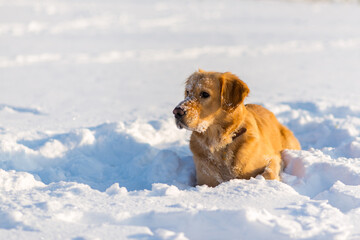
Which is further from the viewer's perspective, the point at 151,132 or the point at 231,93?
the point at 151,132

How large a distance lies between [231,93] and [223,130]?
343 mm

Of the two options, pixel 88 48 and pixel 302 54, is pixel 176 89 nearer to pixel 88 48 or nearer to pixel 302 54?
pixel 88 48

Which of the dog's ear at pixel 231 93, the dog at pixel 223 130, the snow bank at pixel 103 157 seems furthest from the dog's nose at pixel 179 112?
the snow bank at pixel 103 157

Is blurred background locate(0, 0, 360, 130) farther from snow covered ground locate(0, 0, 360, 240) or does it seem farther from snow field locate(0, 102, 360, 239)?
snow field locate(0, 102, 360, 239)

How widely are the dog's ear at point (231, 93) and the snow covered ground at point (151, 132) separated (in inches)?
27.7

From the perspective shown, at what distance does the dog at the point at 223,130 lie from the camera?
3.57m

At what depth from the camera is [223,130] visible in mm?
3660

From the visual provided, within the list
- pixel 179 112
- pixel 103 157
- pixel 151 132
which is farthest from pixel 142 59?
pixel 179 112

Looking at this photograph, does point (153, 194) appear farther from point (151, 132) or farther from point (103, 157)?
point (151, 132)

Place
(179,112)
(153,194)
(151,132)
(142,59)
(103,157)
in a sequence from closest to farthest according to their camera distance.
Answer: (153,194)
(179,112)
(103,157)
(151,132)
(142,59)

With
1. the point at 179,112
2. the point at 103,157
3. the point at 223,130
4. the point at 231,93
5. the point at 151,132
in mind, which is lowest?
the point at 103,157

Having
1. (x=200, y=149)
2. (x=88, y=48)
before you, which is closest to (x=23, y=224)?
(x=200, y=149)

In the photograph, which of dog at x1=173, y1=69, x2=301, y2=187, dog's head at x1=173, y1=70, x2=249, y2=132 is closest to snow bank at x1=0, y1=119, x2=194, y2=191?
dog at x1=173, y1=69, x2=301, y2=187

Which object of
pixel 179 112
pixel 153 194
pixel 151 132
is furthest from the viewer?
pixel 151 132
